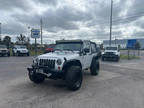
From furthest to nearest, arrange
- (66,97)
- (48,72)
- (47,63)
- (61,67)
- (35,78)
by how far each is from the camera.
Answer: (35,78), (47,63), (48,72), (61,67), (66,97)

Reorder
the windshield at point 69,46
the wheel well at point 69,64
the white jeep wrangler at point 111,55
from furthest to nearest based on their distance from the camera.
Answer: the white jeep wrangler at point 111,55
the windshield at point 69,46
the wheel well at point 69,64

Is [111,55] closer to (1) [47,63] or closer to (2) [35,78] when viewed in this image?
(2) [35,78]

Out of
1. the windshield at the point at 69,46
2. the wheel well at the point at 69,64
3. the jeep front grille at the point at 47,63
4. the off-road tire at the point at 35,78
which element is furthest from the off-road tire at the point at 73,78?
the off-road tire at the point at 35,78

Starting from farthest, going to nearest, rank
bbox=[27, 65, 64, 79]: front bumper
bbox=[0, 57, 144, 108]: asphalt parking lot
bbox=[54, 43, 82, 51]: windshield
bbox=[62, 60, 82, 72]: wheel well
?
bbox=[54, 43, 82, 51]: windshield
bbox=[62, 60, 82, 72]: wheel well
bbox=[27, 65, 64, 79]: front bumper
bbox=[0, 57, 144, 108]: asphalt parking lot

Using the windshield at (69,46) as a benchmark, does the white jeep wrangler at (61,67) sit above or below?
below

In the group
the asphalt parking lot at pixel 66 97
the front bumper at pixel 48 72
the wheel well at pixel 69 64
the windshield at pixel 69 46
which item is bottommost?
the asphalt parking lot at pixel 66 97

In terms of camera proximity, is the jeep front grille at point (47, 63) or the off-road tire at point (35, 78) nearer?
the jeep front grille at point (47, 63)

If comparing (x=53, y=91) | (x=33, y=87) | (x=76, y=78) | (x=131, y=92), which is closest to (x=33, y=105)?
(x=53, y=91)

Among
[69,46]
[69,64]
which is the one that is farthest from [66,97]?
[69,46]

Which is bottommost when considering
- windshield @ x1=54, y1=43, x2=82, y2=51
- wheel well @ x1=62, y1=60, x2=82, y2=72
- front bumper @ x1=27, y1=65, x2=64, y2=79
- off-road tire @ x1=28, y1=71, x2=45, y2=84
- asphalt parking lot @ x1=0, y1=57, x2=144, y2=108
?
asphalt parking lot @ x1=0, y1=57, x2=144, y2=108

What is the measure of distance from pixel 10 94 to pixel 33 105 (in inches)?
51.1

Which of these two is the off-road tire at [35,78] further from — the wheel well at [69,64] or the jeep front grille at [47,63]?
the wheel well at [69,64]

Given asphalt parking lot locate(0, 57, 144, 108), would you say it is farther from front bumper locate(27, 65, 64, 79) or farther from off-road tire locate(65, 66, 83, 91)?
front bumper locate(27, 65, 64, 79)

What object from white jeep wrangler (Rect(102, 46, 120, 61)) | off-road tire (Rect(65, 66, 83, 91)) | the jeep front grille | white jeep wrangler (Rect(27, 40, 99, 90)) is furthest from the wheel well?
white jeep wrangler (Rect(102, 46, 120, 61))
